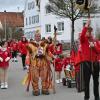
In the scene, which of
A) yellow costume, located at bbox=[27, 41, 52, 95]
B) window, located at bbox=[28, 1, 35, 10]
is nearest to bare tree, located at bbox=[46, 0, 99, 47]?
yellow costume, located at bbox=[27, 41, 52, 95]

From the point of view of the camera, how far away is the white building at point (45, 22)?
216 feet

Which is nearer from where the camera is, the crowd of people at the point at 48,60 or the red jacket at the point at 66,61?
the crowd of people at the point at 48,60

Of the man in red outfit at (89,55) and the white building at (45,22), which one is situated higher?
the white building at (45,22)

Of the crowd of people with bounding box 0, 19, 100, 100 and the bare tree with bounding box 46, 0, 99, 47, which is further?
the bare tree with bounding box 46, 0, 99, 47

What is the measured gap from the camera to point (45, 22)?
73688mm

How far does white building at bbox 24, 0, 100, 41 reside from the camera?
65.7 meters

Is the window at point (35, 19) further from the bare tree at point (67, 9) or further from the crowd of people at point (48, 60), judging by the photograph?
the crowd of people at point (48, 60)

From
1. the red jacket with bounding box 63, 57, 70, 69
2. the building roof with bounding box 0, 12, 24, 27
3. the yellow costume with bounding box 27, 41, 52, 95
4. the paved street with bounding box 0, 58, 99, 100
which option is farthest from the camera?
the building roof with bounding box 0, 12, 24, 27

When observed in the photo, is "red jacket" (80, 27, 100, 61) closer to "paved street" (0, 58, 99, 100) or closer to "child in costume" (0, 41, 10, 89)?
"paved street" (0, 58, 99, 100)

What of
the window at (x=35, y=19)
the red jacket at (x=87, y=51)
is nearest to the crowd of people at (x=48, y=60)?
the red jacket at (x=87, y=51)

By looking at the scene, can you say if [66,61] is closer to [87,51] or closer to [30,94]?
[30,94]

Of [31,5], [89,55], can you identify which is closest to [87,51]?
[89,55]

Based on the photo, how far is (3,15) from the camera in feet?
417

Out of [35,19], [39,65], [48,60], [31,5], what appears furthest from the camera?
[31,5]
